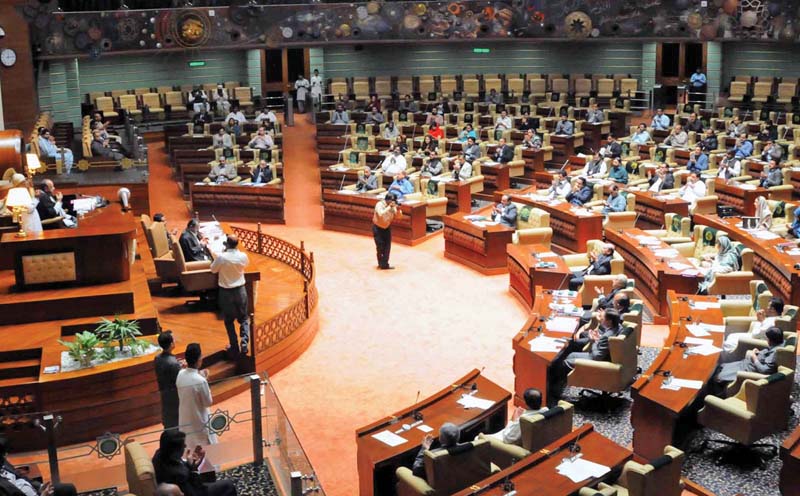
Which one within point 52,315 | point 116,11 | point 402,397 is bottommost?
point 402,397

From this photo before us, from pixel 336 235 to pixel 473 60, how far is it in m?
15.2

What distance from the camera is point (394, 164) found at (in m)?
21.6

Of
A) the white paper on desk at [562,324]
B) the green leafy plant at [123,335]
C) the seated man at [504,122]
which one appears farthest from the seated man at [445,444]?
the seated man at [504,122]

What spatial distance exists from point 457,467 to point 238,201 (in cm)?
1393

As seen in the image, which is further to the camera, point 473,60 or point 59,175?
point 473,60

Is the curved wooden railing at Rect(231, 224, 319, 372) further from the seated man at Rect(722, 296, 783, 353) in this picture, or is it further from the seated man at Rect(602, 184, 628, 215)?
the seated man at Rect(602, 184, 628, 215)

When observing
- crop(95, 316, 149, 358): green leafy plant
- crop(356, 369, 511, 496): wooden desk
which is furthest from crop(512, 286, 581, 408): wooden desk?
crop(95, 316, 149, 358): green leafy plant

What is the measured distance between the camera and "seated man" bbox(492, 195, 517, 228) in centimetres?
1703

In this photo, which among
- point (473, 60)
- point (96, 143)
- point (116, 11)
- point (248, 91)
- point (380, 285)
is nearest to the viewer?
point (380, 285)

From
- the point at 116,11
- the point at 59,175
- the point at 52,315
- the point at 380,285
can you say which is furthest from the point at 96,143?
the point at 52,315

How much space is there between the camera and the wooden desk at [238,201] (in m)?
20.8

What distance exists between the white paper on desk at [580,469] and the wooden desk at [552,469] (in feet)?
0.12

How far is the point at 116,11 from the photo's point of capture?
26328mm

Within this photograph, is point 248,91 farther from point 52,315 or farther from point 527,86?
point 52,315
